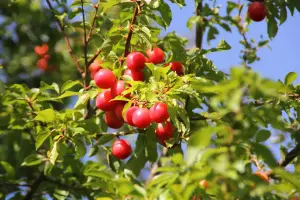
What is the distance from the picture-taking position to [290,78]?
231 cm

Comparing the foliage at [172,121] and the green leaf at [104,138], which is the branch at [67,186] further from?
the green leaf at [104,138]

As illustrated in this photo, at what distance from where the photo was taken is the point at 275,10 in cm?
312

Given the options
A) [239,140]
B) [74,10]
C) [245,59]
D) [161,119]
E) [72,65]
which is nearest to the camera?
[239,140]

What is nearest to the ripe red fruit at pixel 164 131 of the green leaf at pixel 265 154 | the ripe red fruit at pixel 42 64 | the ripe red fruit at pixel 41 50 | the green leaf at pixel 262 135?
the green leaf at pixel 262 135

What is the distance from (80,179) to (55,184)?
15cm

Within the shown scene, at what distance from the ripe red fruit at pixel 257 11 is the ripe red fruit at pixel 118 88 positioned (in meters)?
1.20

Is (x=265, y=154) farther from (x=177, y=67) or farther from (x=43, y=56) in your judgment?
(x=43, y=56)

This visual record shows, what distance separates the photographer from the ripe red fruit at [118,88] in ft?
7.45

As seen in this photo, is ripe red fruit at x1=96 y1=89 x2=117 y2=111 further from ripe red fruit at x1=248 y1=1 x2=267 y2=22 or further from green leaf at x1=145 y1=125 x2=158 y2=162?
ripe red fruit at x1=248 y1=1 x2=267 y2=22

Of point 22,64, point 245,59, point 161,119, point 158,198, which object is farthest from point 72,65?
point 158,198

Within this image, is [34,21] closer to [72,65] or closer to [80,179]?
[72,65]

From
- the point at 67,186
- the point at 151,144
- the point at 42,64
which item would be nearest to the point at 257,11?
the point at 151,144

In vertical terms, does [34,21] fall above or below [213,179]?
below

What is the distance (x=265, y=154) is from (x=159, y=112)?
832 mm
